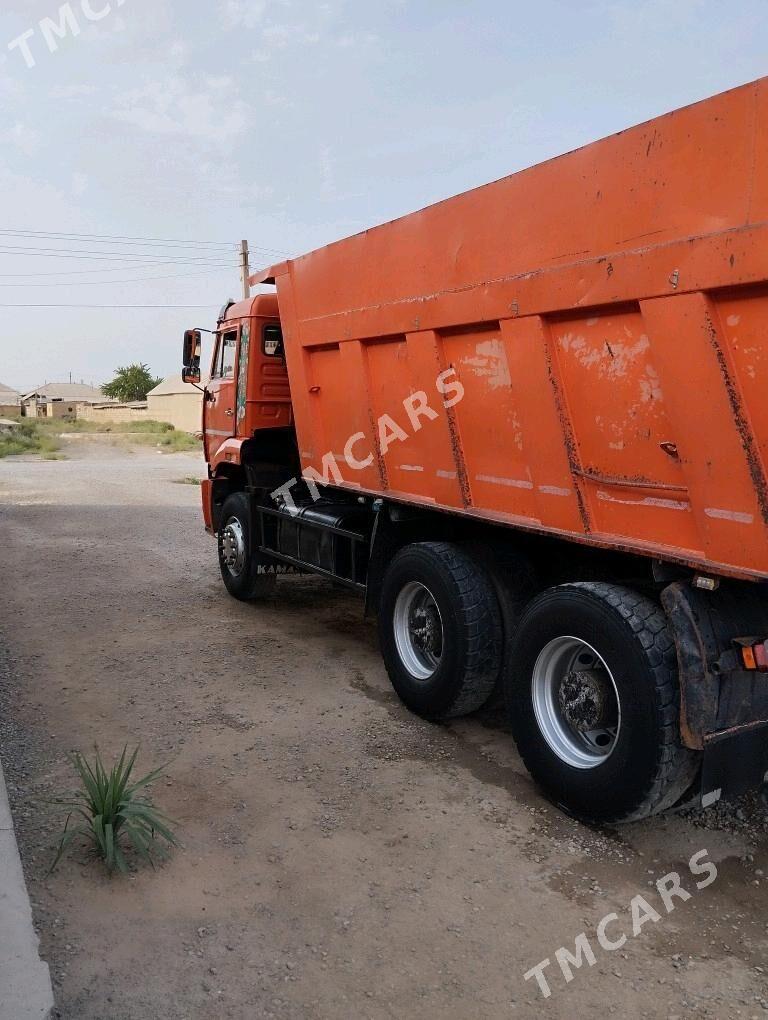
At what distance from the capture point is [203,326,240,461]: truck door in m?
7.47

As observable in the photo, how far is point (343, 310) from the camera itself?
5371 millimetres

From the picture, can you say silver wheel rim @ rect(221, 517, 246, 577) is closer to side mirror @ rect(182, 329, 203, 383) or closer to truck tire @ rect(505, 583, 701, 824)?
side mirror @ rect(182, 329, 203, 383)

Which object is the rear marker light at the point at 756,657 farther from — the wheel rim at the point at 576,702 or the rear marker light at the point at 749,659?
the wheel rim at the point at 576,702

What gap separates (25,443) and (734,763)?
31096mm

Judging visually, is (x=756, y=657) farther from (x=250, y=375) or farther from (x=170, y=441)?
(x=170, y=441)

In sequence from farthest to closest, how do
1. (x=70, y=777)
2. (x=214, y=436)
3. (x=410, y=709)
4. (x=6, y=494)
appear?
(x=6, y=494), (x=214, y=436), (x=410, y=709), (x=70, y=777)

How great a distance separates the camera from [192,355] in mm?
8273

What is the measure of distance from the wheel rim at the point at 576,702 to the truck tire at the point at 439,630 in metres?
0.61

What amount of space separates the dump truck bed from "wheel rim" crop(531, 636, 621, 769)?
1.91 ft

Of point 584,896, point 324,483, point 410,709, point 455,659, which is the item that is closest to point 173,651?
point 324,483

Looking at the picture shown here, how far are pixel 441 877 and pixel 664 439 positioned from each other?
2032 mm

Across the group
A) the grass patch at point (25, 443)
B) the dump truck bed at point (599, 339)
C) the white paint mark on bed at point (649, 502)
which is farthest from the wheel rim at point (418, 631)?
the grass patch at point (25, 443)

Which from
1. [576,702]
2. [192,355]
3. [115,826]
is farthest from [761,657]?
[192,355]

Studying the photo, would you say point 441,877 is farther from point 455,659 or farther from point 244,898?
point 455,659
